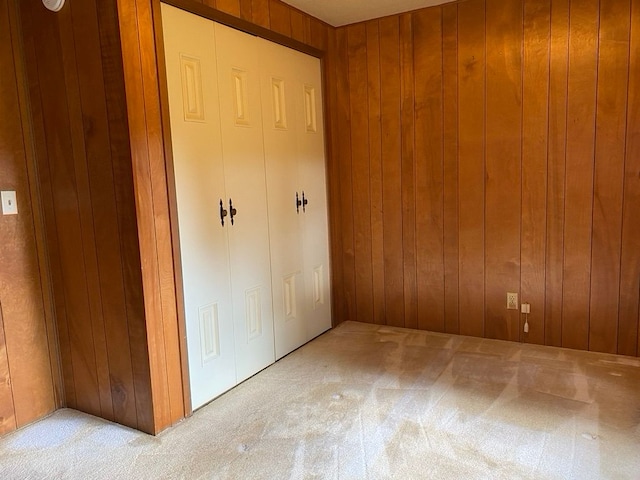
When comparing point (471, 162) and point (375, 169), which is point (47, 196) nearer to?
point (375, 169)

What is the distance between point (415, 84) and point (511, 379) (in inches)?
77.3

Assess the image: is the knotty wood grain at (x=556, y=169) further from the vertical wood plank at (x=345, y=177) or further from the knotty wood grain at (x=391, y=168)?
the vertical wood plank at (x=345, y=177)

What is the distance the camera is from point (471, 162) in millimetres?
3127

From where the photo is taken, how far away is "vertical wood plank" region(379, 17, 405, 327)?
130 inches

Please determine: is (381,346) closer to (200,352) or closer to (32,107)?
(200,352)

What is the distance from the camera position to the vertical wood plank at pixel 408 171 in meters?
3.25

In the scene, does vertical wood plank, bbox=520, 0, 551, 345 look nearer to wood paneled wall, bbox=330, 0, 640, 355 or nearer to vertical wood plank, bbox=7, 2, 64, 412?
wood paneled wall, bbox=330, 0, 640, 355

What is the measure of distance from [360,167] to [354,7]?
1064mm

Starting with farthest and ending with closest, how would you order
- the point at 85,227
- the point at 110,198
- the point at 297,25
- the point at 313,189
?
the point at 313,189 → the point at 297,25 → the point at 85,227 → the point at 110,198

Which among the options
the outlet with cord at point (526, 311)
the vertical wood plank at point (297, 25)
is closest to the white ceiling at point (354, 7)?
the vertical wood plank at point (297, 25)

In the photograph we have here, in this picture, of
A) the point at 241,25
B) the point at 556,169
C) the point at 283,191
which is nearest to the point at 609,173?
the point at 556,169

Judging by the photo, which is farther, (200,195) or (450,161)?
(450,161)

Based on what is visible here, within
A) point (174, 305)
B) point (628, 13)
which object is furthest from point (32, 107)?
point (628, 13)

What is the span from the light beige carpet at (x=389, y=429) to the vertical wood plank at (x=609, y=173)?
0.25m
